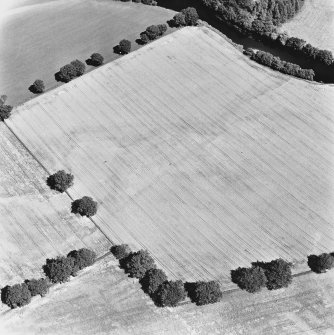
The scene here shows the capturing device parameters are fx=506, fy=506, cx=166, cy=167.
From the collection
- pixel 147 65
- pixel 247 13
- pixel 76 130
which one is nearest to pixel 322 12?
pixel 247 13

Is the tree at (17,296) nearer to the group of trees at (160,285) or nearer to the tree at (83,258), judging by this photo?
the tree at (83,258)

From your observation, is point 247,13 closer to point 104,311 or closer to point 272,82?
point 272,82

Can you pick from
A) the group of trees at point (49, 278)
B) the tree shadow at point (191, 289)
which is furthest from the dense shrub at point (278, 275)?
the group of trees at point (49, 278)

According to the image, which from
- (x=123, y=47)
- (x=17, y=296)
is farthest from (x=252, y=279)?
(x=123, y=47)

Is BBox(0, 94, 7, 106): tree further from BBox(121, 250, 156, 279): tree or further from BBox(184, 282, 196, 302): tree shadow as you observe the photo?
BBox(184, 282, 196, 302): tree shadow

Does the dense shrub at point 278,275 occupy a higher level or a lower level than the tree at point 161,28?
lower
